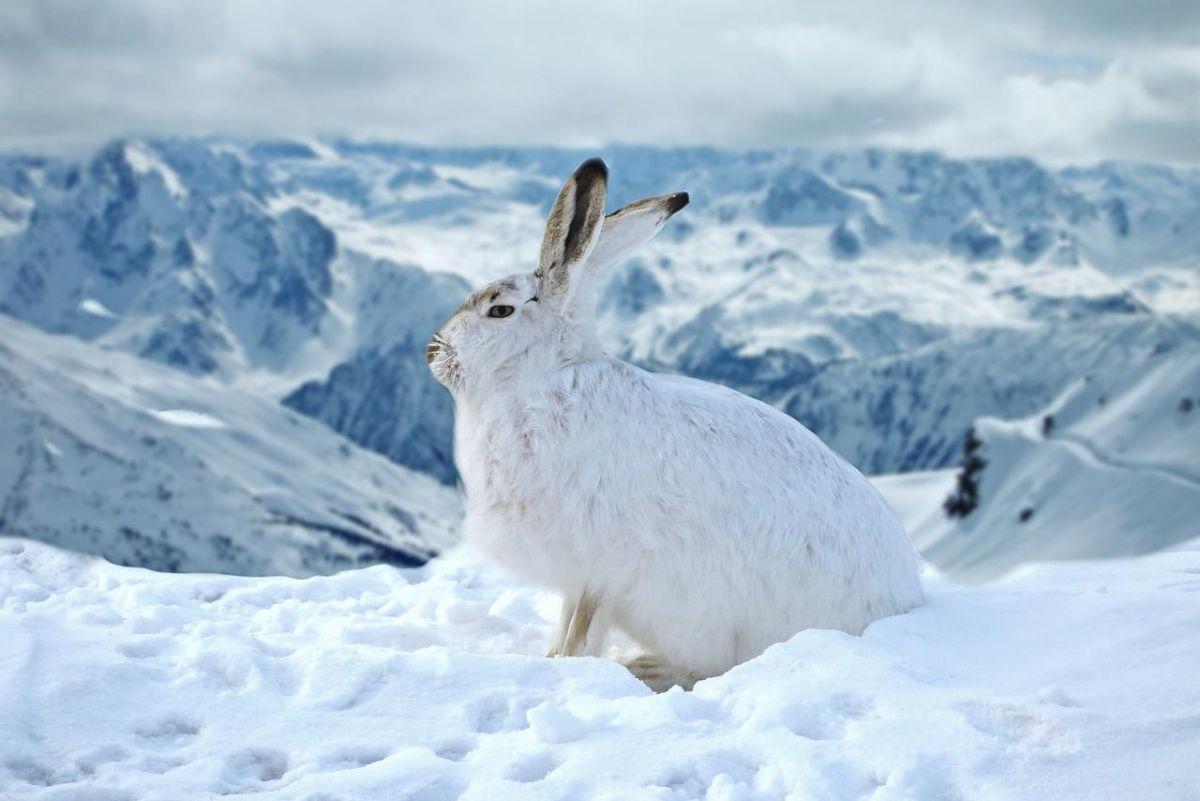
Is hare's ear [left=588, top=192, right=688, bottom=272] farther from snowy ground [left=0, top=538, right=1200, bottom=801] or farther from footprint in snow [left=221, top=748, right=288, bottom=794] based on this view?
footprint in snow [left=221, top=748, right=288, bottom=794]

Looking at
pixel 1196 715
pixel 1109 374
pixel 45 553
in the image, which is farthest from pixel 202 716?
pixel 1109 374

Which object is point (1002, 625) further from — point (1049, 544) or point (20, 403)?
point (20, 403)

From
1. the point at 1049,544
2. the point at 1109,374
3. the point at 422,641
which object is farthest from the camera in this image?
the point at 1109,374

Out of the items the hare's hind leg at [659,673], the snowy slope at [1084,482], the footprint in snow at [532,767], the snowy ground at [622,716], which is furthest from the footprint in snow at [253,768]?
the snowy slope at [1084,482]

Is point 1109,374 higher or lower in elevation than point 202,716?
higher

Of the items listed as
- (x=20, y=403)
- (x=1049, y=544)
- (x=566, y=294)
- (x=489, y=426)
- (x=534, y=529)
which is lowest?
(x=20, y=403)

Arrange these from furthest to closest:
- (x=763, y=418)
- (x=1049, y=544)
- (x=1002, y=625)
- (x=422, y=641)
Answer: (x=1049, y=544)
(x=422, y=641)
(x=763, y=418)
(x=1002, y=625)

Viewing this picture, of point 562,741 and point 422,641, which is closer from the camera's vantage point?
point 562,741

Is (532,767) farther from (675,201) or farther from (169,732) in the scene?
(675,201)

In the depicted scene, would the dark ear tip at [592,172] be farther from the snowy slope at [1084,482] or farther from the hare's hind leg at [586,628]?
the snowy slope at [1084,482]
